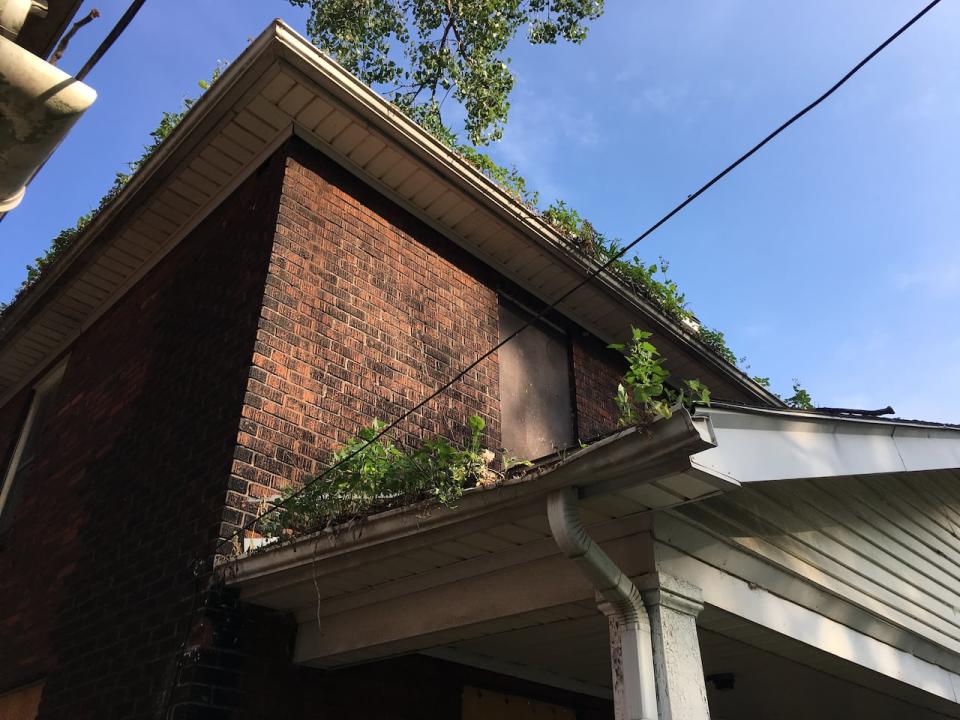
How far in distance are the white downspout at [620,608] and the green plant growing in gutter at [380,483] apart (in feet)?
1.32

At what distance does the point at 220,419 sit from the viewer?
550 cm

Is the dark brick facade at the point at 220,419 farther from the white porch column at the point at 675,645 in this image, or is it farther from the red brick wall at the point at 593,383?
the white porch column at the point at 675,645

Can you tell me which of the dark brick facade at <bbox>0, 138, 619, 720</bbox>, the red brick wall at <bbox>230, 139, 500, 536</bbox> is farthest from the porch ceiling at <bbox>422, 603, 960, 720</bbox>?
the red brick wall at <bbox>230, 139, 500, 536</bbox>

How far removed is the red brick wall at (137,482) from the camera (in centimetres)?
513

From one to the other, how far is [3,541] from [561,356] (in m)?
5.43

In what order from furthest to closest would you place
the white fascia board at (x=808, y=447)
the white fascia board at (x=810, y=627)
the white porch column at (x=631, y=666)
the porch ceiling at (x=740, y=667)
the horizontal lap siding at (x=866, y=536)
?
the porch ceiling at (x=740, y=667)
the horizontal lap siding at (x=866, y=536)
the white fascia board at (x=810, y=627)
the white fascia board at (x=808, y=447)
the white porch column at (x=631, y=666)

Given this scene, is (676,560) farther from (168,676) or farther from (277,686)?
(168,676)

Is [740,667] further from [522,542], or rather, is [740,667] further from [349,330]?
[349,330]

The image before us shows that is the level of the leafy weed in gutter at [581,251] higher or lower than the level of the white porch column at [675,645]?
higher

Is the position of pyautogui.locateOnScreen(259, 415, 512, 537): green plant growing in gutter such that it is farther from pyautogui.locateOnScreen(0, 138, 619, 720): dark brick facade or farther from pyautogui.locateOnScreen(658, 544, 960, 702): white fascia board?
pyautogui.locateOnScreen(658, 544, 960, 702): white fascia board

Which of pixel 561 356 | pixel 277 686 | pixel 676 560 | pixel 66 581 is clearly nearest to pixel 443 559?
pixel 676 560

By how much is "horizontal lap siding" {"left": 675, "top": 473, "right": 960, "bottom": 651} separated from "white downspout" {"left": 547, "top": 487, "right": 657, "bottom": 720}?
479 mm

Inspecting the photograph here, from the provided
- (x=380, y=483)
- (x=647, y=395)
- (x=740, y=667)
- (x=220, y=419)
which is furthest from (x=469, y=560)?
(x=220, y=419)

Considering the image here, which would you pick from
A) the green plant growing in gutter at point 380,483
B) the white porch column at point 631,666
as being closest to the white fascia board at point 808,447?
the white porch column at point 631,666
